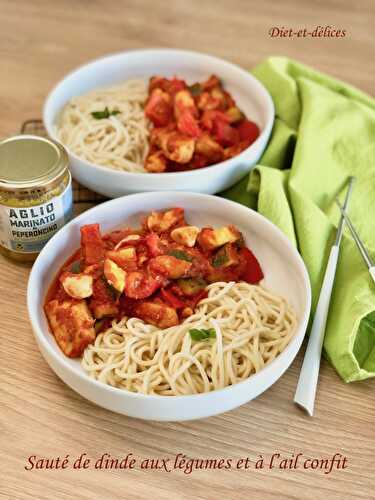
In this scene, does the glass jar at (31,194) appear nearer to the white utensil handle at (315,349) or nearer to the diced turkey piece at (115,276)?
the diced turkey piece at (115,276)

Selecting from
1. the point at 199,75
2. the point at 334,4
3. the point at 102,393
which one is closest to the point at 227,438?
the point at 102,393

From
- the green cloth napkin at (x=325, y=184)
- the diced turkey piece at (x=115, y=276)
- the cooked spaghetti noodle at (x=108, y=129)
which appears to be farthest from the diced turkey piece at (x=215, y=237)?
the cooked spaghetti noodle at (x=108, y=129)

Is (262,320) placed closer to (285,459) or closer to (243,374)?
(243,374)

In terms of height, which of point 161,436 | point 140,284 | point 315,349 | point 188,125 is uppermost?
point 188,125

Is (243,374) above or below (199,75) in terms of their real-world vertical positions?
below

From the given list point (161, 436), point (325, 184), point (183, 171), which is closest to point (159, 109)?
point (183, 171)

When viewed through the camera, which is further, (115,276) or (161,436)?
(115,276)

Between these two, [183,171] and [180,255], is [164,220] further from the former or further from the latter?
[183,171]
